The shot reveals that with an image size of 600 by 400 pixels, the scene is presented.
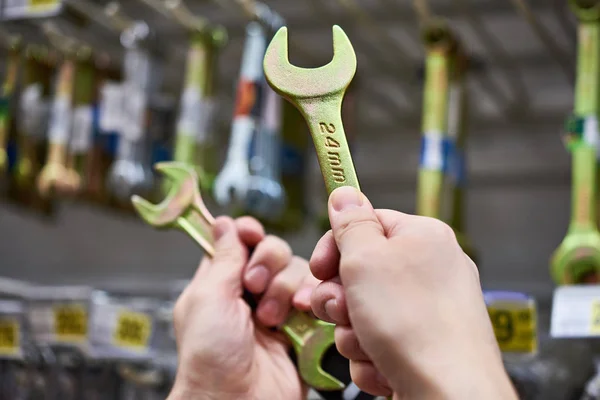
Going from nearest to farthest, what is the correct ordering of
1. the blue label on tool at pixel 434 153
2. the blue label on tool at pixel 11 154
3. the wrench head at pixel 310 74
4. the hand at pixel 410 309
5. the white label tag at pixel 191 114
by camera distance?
the hand at pixel 410 309
the wrench head at pixel 310 74
the blue label on tool at pixel 434 153
the white label tag at pixel 191 114
the blue label on tool at pixel 11 154

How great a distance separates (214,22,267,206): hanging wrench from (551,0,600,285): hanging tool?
0.49 meters

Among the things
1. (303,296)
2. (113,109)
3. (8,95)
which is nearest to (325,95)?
(303,296)

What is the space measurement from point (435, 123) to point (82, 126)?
2.44 feet

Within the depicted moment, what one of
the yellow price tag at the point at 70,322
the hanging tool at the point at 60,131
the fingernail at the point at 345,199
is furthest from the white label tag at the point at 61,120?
the fingernail at the point at 345,199

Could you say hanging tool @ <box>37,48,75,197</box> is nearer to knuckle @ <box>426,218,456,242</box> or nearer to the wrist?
the wrist

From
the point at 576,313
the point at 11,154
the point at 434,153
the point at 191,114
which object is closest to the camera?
the point at 576,313

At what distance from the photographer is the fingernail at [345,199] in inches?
18.2

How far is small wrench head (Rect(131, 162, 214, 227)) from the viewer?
77cm

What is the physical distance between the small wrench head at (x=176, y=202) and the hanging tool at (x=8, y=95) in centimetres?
86

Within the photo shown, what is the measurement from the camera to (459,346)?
41cm

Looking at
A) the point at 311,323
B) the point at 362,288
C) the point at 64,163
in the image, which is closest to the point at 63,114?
the point at 64,163

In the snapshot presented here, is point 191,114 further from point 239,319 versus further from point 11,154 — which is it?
point 239,319

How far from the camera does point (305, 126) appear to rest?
148 cm

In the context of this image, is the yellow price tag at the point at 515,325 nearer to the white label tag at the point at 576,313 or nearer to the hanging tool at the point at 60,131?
the white label tag at the point at 576,313
